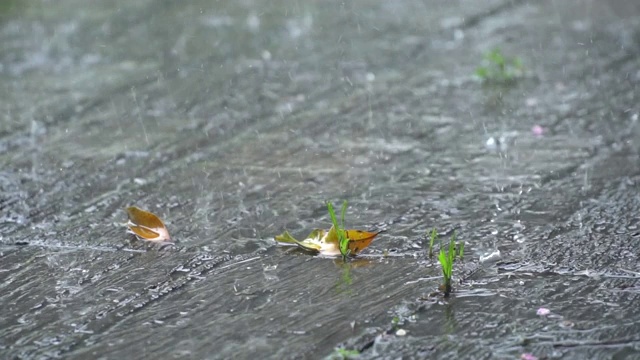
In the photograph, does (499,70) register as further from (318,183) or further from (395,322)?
(395,322)

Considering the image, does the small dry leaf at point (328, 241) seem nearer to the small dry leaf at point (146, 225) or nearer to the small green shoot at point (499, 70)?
the small dry leaf at point (146, 225)

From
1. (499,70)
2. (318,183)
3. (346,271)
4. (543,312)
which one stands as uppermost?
(499,70)

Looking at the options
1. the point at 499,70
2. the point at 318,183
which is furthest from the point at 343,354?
the point at 499,70

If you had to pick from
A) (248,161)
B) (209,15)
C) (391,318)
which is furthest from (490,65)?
(391,318)

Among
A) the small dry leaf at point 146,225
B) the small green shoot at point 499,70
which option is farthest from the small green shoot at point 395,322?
the small green shoot at point 499,70

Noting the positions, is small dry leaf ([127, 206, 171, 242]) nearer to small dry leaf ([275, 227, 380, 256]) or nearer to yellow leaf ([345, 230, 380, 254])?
small dry leaf ([275, 227, 380, 256])

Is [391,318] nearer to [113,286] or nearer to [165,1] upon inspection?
[113,286]

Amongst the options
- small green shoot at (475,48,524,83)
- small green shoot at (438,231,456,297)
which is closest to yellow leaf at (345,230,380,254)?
small green shoot at (438,231,456,297)
